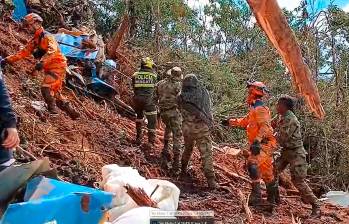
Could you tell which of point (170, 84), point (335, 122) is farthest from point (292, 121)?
point (335, 122)

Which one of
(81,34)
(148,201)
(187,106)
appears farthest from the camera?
(81,34)

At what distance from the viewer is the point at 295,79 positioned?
7.76ft

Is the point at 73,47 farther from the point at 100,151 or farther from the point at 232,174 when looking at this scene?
the point at 232,174

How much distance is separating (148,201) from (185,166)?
467 centimetres

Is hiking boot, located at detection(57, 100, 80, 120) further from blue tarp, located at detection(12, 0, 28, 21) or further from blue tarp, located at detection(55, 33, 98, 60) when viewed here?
blue tarp, located at detection(12, 0, 28, 21)

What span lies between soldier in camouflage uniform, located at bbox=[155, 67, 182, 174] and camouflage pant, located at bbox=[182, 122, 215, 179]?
426mm

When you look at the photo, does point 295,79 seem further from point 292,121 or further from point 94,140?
point 94,140

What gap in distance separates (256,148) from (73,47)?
17.9ft

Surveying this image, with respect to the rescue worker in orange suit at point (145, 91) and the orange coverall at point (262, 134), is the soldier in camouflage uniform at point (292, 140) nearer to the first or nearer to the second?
the orange coverall at point (262, 134)

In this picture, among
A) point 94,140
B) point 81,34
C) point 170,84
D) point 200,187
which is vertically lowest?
point 200,187

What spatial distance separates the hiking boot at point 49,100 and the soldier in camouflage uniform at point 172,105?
1.56 meters

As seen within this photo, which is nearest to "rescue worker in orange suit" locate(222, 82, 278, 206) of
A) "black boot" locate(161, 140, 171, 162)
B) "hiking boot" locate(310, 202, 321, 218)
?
"hiking boot" locate(310, 202, 321, 218)

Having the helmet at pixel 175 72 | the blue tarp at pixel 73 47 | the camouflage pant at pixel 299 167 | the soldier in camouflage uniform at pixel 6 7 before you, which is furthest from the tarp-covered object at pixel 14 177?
the soldier in camouflage uniform at pixel 6 7

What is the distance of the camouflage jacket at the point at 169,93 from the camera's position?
9.02 meters
